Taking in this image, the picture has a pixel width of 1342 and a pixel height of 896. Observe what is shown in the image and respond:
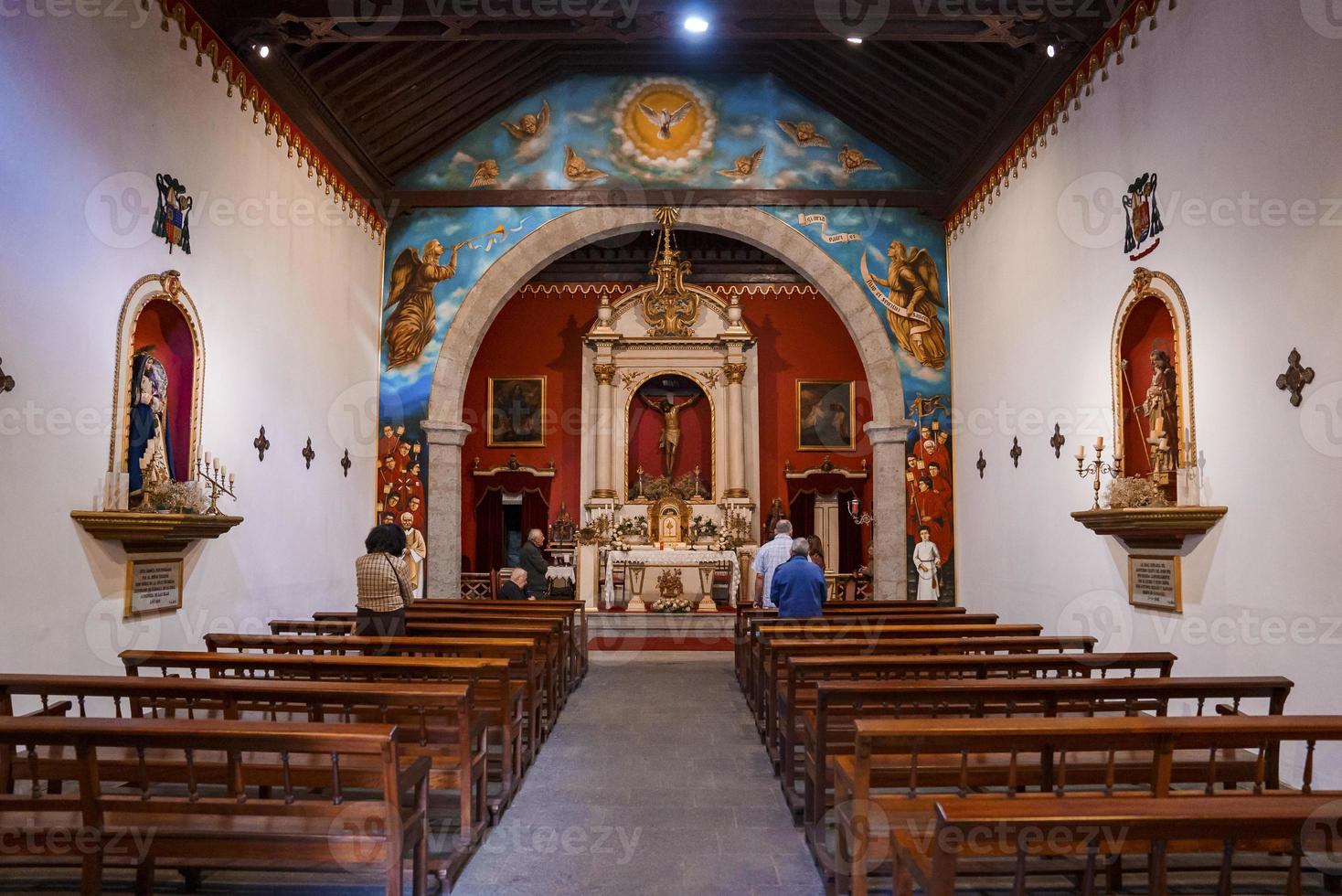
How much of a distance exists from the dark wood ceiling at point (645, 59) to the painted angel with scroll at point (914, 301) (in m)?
0.79

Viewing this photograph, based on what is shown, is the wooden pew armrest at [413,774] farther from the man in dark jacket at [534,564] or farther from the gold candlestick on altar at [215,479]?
the man in dark jacket at [534,564]

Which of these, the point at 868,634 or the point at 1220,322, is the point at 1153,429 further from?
the point at 868,634

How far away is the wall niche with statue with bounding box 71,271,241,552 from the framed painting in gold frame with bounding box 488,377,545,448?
8.34m

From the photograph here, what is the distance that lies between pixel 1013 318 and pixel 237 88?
7171 mm

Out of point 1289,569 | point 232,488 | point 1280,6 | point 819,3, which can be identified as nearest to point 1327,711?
point 1289,569

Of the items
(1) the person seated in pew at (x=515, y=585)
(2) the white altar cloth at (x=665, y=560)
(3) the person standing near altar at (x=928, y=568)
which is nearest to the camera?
(1) the person seated in pew at (x=515, y=585)

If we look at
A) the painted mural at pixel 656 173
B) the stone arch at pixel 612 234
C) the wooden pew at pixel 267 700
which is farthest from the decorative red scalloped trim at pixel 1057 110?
the wooden pew at pixel 267 700

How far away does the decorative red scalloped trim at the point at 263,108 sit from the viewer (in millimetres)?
6926

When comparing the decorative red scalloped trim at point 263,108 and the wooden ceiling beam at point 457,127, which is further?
the wooden ceiling beam at point 457,127

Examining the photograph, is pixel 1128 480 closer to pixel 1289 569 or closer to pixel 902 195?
pixel 1289 569

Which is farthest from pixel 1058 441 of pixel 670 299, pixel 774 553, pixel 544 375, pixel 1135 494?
pixel 544 375

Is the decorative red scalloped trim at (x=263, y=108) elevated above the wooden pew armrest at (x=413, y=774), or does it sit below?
above

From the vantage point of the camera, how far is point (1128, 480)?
629 cm

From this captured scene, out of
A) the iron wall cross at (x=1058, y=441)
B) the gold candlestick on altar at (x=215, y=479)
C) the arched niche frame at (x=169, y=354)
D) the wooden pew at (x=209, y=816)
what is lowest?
the wooden pew at (x=209, y=816)
